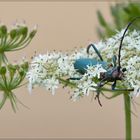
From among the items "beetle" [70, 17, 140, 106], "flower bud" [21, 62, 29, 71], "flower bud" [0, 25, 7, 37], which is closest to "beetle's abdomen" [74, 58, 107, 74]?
"beetle" [70, 17, 140, 106]

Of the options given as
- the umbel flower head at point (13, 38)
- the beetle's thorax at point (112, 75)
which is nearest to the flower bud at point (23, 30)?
the umbel flower head at point (13, 38)

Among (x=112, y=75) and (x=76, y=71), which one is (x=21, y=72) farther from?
(x=112, y=75)

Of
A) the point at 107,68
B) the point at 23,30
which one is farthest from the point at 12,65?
the point at 107,68

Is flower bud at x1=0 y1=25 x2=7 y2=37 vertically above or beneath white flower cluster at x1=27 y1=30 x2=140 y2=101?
above

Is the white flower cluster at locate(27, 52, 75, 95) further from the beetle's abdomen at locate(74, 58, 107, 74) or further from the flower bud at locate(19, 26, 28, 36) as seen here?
the flower bud at locate(19, 26, 28, 36)

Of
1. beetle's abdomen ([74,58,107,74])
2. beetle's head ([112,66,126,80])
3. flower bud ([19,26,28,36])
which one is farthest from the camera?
flower bud ([19,26,28,36])

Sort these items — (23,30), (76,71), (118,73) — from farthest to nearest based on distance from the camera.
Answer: (23,30), (76,71), (118,73)
